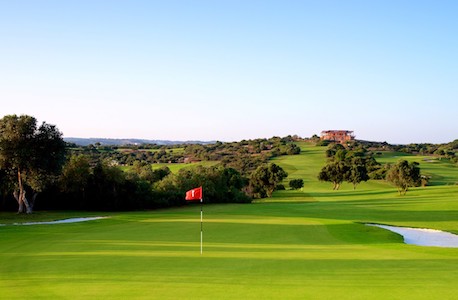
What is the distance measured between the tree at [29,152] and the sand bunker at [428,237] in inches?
1257

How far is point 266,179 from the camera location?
8625cm

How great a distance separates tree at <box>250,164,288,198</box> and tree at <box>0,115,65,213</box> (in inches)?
1840

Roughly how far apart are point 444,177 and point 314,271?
106m

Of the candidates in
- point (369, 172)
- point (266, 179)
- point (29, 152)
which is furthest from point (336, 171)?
point (29, 152)

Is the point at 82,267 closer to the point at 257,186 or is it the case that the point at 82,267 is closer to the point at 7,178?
the point at 7,178

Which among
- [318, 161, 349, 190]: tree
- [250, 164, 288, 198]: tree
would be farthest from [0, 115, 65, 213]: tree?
[318, 161, 349, 190]: tree

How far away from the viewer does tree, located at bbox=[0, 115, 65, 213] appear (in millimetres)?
42219

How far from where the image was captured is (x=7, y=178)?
1770 inches

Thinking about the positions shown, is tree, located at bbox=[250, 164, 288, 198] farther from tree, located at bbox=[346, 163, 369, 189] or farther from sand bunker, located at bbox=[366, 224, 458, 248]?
sand bunker, located at bbox=[366, 224, 458, 248]

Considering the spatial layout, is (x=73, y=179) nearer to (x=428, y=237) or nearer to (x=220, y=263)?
(x=428, y=237)

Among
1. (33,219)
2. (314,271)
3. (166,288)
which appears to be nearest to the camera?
(166,288)

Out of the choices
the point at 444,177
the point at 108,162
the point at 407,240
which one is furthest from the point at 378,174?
the point at 407,240

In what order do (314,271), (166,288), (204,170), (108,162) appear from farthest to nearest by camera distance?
(204,170) < (108,162) < (314,271) < (166,288)

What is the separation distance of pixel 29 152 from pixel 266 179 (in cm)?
5122
